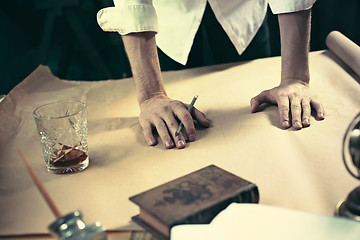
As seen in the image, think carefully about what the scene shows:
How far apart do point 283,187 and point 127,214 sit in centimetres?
32

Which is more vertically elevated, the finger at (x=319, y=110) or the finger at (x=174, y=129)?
the finger at (x=174, y=129)

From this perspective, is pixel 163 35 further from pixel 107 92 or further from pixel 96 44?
pixel 96 44

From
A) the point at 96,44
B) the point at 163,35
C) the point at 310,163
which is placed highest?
the point at 163,35

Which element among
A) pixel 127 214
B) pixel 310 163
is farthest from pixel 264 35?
pixel 127 214

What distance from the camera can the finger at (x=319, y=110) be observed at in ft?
3.90

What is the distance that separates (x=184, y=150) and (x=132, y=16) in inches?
18.4

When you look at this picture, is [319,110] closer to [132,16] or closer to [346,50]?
[346,50]

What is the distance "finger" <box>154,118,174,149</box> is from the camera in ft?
3.67

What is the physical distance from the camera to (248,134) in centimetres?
114

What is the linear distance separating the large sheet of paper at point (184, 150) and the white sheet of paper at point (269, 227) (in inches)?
3.2

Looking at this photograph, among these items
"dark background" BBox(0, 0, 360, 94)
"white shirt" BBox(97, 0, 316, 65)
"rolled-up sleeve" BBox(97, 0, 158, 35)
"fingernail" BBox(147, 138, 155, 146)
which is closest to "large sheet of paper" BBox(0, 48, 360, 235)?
"fingernail" BBox(147, 138, 155, 146)

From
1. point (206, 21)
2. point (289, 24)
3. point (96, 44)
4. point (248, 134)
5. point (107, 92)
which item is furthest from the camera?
point (96, 44)

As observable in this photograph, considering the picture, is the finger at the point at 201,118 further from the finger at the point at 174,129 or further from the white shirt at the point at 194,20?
the white shirt at the point at 194,20

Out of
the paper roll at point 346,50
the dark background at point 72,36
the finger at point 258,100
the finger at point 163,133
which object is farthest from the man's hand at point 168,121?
the dark background at point 72,36
